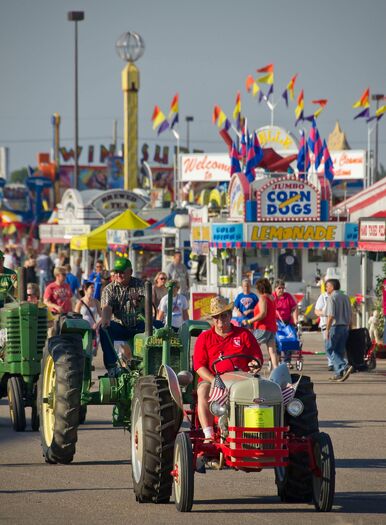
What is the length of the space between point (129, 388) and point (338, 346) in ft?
28.1

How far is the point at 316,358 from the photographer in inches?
930

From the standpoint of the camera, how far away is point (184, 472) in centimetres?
923

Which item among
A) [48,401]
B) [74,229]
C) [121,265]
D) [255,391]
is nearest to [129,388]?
[48,401]

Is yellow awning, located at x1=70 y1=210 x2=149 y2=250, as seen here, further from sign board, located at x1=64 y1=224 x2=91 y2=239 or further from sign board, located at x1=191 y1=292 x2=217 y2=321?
sign board, located at x1=191 y1=292 x2=217 y2=321

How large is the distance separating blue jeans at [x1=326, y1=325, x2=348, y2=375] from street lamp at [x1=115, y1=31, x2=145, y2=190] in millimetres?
51539

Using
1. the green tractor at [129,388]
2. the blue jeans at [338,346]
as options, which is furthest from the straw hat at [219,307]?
the blue jeans at [338,346]

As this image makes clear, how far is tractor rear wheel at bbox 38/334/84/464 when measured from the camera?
444 inches

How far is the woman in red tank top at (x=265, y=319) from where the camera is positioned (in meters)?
19.4

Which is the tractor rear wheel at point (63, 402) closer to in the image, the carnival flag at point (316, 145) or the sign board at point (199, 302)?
the sign board at point (199, 302)

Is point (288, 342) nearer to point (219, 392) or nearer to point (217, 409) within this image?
point (219, 392)

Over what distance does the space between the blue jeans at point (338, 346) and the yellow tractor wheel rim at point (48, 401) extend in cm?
809

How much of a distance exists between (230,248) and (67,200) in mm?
20753

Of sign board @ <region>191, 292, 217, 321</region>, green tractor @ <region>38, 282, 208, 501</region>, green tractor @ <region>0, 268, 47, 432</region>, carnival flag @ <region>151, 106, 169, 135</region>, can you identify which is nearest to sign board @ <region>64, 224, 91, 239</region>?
carnival flag @ <region>151, 106, 169, 135</region>

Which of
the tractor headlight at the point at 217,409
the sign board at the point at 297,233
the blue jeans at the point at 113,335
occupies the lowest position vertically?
the tractor headlight at the point at 217,409
